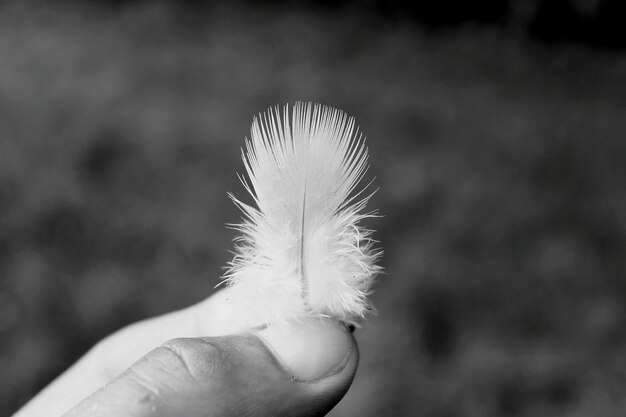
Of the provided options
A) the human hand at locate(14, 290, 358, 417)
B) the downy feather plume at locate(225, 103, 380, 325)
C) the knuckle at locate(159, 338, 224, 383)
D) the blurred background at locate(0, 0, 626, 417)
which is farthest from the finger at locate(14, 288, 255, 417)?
the blurred background at locate(0, 0, 626, 417)

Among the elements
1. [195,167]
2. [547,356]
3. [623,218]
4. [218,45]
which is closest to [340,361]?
[547,356]

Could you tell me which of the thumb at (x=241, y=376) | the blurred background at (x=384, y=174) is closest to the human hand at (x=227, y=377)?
the thumb at (x=241, y=376)

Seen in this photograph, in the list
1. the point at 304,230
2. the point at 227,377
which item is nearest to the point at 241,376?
the point at 227,377

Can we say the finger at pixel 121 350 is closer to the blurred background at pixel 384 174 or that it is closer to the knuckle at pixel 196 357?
the knuckle at pixel 196 357

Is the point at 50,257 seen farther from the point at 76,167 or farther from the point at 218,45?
the point at 218,45

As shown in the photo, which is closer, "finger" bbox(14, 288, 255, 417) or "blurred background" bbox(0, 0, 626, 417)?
"finger" bbox(14, 288, 255, 417)

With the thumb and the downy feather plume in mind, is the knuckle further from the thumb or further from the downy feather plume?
the downy feather plume
